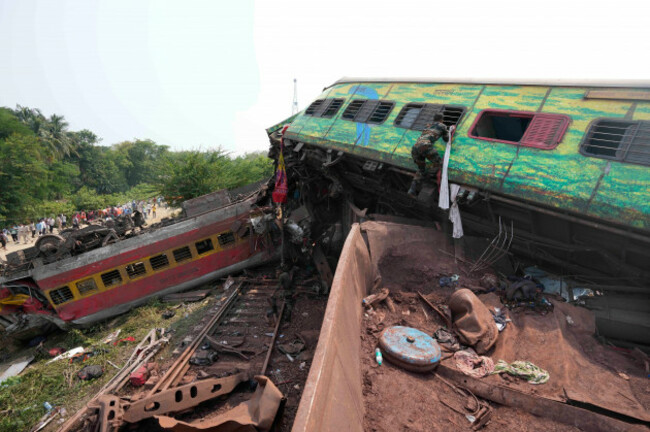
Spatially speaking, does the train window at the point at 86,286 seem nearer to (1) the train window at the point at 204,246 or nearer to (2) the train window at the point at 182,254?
(2) the train window at the point at 182,254

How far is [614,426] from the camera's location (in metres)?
3.09

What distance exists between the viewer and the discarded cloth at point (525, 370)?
143 inches

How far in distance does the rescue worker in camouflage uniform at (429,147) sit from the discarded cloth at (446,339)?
3.29 m

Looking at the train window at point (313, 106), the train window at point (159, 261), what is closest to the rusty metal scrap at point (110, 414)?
the train window at point (159, 261)

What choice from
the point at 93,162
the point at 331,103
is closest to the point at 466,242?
the point at 331,103

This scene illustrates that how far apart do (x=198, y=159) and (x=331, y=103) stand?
52.0 ft

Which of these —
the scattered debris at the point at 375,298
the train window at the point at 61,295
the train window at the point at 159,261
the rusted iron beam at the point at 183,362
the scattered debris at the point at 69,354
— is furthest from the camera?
the train window at the point at 159,261

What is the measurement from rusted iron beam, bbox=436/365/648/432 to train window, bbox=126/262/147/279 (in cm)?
1181

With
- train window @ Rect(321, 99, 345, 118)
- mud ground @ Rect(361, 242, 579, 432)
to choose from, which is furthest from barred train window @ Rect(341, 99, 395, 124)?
mud ground @ Rect(361, 242, 579, 432)

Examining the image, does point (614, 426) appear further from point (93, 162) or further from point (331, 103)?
point (93, 162)

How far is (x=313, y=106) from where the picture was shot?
1191cm

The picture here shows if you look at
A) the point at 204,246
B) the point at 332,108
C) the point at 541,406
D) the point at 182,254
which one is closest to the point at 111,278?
the point at 182,254

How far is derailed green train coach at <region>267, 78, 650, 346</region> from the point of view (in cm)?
443

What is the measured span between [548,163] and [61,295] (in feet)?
50.3
